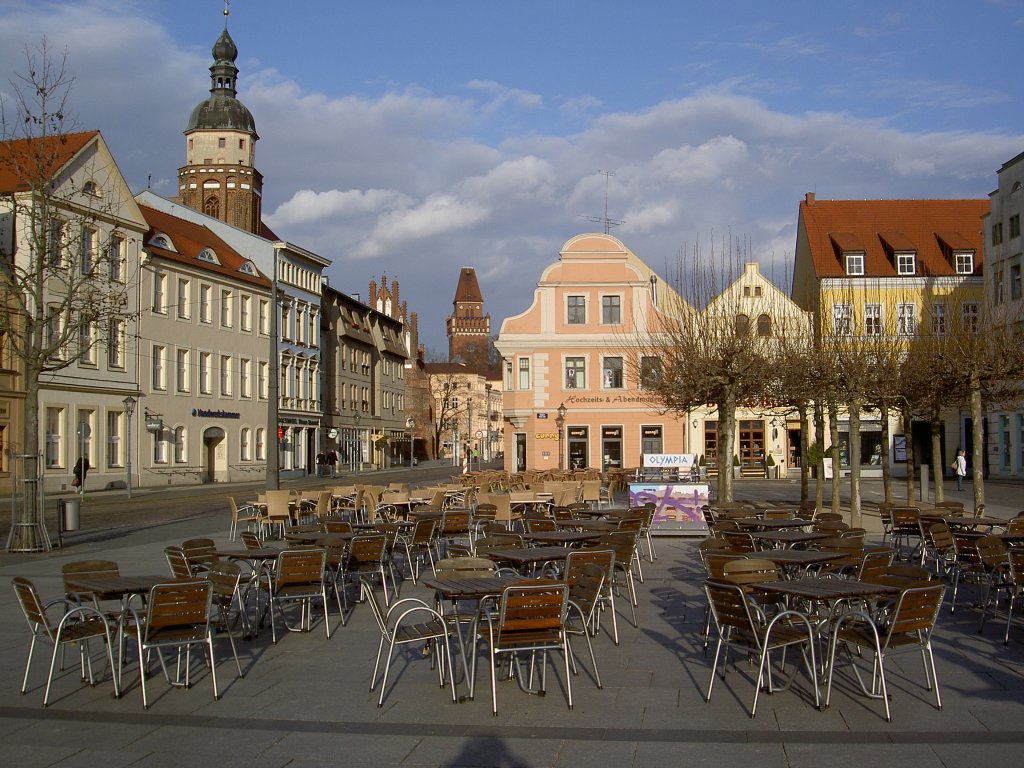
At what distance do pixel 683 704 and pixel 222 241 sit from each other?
5697 cm

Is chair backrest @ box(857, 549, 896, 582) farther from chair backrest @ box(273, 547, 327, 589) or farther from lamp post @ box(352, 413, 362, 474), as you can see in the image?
lamp post @ box(352, 413, 362, 474)

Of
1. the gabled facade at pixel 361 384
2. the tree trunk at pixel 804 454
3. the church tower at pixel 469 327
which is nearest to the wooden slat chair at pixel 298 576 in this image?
the tree trunk at pixel 804 454

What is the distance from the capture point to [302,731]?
23.8 feet

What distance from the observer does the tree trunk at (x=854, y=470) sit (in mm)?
22203

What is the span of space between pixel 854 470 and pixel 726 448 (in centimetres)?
293

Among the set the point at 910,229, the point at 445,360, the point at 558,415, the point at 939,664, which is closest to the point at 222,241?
the point at 558,415

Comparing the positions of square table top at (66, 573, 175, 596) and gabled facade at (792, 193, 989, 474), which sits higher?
gabled facade at (792, 193, 989, 474)

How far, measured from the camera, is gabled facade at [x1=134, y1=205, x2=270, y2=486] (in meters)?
48.3

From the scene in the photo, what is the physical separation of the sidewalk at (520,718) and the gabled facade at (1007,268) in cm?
3810

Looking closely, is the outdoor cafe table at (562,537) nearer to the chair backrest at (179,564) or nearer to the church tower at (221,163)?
the chair backrest at (179,564)

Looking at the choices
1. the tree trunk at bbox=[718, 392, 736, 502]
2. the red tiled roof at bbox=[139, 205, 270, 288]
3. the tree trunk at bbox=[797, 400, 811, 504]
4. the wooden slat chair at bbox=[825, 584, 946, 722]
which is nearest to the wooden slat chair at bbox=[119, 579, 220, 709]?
the wooden slat chair at bbox=[825, 584, 946, 722]

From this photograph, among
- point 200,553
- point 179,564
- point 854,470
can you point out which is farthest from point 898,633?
point 854,470

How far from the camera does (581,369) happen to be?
47125 millimetres

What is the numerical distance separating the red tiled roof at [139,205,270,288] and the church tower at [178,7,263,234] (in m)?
16.9
